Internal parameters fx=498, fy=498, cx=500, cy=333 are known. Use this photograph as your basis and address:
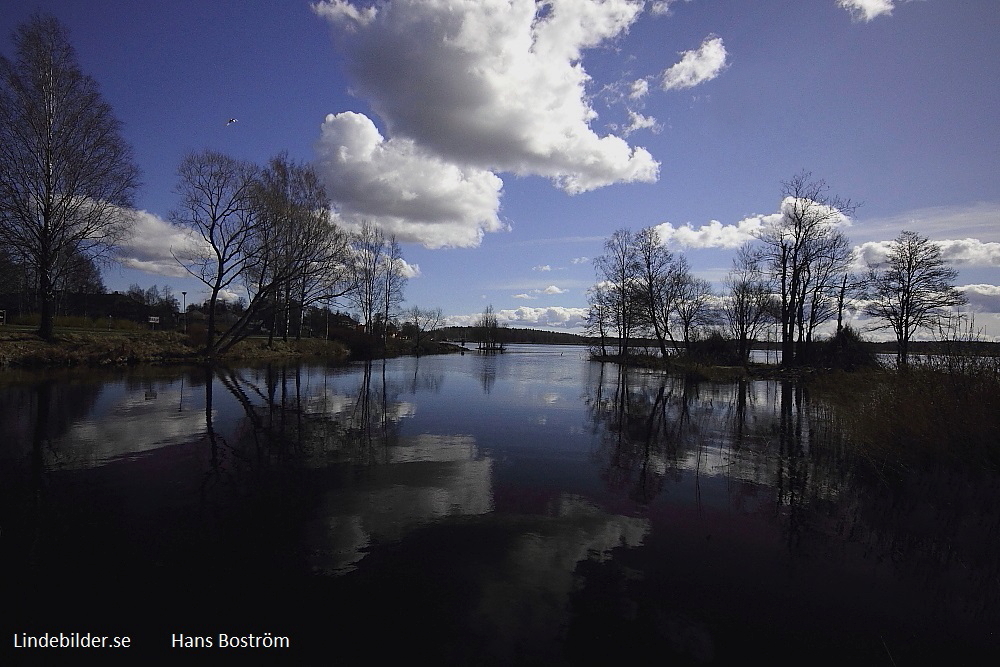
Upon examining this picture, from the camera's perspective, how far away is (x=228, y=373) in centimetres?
2009

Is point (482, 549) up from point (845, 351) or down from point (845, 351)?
down

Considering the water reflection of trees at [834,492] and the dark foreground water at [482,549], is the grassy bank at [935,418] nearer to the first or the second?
the water reflection of trees at [834,492]

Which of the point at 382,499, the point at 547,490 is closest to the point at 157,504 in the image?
the point at 382,499

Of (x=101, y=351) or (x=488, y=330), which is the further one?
(x=488, y=330)

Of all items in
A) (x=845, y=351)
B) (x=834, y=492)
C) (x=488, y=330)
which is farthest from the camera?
(x=488, y=330)

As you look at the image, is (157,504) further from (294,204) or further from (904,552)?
(294,204)

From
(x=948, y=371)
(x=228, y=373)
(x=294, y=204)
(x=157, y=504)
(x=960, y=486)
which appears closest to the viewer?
(x=157, y=504)

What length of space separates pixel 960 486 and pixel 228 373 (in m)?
21.7

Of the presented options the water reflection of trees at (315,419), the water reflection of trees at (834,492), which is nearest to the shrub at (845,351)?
the water reflection of trees at (834,492)

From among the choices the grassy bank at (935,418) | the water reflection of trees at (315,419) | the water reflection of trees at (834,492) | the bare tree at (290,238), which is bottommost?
the water reflection of trees at (834,492)

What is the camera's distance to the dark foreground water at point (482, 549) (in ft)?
9.98

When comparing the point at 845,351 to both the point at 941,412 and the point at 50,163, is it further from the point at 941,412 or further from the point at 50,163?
the point at 50,163

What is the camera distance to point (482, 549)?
427 cm

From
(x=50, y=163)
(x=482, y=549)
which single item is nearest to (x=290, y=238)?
(x=50, y=163)
